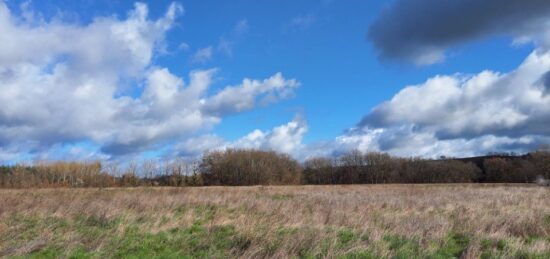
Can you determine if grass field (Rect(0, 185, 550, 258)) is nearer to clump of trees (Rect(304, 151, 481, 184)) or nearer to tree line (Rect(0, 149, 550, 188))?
tree line (Rect(0, 149, 550, 188))

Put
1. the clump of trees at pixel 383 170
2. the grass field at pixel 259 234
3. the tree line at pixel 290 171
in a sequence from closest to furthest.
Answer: the grass field at pixel 259 234, the tree line at pixel 290 171, the clump of trees at pixel 383 170

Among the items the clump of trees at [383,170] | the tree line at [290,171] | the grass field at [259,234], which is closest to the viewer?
the grass field at [259,234]

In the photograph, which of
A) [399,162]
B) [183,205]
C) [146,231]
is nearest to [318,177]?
[399,162]

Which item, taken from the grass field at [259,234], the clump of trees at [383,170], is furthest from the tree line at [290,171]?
the grass field at [259,234]

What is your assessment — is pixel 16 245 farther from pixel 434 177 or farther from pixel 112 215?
pixel 434 177

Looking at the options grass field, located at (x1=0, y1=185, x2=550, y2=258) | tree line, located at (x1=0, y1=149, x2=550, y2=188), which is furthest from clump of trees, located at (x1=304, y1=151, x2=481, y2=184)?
grass field, located at (x1=0, y1=185, x2=550, y2=258)

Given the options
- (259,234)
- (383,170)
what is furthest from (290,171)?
(259,234)

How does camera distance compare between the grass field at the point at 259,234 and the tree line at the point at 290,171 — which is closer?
the grass field at the point at 259,234

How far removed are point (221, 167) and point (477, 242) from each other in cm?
7758

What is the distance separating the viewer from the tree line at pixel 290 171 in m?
62.6

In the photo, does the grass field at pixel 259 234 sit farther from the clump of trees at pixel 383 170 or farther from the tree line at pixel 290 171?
the clump of trees at pixel 383 170

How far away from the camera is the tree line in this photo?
62594 millimetres

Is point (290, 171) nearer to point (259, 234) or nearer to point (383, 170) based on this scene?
point (383, 170)

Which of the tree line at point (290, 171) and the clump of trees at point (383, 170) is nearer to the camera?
the tree line at point (290, 171)
